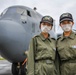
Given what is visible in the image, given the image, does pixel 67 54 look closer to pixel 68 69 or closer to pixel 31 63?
pixel 68 69

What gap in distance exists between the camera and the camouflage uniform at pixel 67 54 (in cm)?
339

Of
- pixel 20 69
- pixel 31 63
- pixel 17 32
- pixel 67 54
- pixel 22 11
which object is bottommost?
pixel 20 69

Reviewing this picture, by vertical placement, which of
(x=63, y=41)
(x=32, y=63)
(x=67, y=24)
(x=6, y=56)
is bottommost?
(x=6, y=56)

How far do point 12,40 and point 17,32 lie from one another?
40cm

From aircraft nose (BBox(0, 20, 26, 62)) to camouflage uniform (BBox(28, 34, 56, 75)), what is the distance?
3.28 m

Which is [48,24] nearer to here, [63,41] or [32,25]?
[63,41]

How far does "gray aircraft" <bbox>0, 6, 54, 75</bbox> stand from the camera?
6.82 m

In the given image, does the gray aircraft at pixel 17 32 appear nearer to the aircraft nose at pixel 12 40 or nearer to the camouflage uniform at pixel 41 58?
the aircraft nose at pixel 12 40

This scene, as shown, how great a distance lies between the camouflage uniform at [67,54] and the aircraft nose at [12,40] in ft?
11.3

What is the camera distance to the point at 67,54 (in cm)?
343

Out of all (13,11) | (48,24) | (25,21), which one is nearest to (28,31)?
(25,21)

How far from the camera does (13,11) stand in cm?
823

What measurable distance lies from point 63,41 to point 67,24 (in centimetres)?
31

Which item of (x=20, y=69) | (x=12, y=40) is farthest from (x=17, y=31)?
(x=20, y=69)
